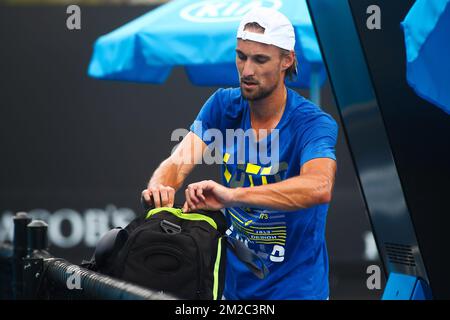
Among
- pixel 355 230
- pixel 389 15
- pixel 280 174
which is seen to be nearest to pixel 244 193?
pixel 280 174

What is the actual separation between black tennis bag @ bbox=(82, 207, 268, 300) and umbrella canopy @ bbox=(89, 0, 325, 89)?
11.5ft

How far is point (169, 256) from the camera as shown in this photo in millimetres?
3111

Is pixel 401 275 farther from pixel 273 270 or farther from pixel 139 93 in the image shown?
pixel 139 93

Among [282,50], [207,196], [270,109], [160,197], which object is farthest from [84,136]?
[207,196]

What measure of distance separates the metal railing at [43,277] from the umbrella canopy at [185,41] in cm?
228

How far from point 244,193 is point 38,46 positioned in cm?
823

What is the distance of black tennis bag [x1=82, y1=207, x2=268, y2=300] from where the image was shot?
3086 mm

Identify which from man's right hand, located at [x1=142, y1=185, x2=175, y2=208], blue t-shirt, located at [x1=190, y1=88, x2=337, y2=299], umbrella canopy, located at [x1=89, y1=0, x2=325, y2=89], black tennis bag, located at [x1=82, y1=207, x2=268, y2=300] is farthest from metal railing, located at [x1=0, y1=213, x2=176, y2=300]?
umbrella canopy, located at [x1=89, y1=0, x2=325, y2=89]

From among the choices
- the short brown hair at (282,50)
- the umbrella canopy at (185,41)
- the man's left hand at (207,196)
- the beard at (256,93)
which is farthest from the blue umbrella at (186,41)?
the man's left hand at (207,196)

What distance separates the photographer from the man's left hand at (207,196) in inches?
124

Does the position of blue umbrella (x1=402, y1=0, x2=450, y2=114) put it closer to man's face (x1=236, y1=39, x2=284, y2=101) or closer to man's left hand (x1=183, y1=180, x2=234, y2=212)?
man's left hand (x1=183, y1=180, x2=234, y2=212)

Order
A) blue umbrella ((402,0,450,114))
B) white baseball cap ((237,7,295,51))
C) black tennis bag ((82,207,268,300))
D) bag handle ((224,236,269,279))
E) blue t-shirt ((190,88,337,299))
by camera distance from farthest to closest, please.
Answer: blue t-shirt ((190,88,337,299)), white baseball cap ((237,7,295,51)), bag handle ((224,236,269,279)), black tennis bag ((82,207,268,300)), blue umbrella ((402,0,450,114))

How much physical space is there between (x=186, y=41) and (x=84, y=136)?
4.29m

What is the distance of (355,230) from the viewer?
35.2ft
